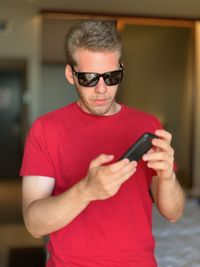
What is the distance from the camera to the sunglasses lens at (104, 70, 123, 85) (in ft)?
3.28

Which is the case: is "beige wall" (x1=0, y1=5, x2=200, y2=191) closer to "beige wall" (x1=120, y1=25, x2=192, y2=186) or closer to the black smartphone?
"beige wall" (x1=120, y1=25, x2=192, y2=186)

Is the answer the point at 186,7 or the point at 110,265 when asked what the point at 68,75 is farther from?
the point at 186,7

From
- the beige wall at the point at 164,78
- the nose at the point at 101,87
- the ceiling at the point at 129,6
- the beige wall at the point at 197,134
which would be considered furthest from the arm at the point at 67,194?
the beige wall at the point at 164,78

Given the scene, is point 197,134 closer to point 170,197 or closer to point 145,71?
point 145,71

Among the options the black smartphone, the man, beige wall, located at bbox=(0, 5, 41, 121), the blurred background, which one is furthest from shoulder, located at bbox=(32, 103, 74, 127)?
beige wall, located at bbox=(0, 5, 41, 121)

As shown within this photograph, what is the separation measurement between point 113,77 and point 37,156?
0.85ft

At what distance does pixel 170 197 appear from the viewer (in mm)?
1039

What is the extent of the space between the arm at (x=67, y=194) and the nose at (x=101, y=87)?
0.24 meters

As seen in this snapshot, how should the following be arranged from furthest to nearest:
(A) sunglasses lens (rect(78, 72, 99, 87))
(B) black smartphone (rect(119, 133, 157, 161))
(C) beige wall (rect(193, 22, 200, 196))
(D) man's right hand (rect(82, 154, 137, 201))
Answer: (C) beige wall (rect(193, 22, 200, 196)) < (A) sunglasses lens (rect(78, 72, 99, 87)) < (B) black smartphone (rect(119, 133, 157, 161)) < (D) man's right hand (rect(82, 154, 137, 201))

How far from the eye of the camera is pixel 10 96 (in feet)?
23.3

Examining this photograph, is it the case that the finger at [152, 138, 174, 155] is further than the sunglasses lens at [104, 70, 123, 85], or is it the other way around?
the sunglasses lens at [104, 70, 123, 85]

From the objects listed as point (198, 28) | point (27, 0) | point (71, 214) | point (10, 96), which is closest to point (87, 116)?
point (71, 214)

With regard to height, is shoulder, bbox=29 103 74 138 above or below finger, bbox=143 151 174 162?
above

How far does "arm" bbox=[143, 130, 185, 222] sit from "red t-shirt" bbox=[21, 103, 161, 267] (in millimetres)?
46
